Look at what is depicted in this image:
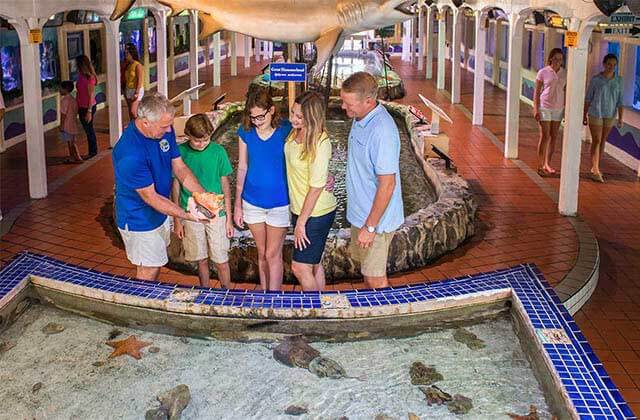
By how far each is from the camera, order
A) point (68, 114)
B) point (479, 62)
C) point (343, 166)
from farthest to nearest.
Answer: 1. point (479, 62)
2. point (68, 114)
3. point (343, 166)

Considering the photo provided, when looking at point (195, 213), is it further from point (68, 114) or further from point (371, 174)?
point (68, 114)

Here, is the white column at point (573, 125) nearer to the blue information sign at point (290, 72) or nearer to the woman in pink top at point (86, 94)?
the blue information sign at point (290, 72)

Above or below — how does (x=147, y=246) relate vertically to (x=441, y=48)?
below

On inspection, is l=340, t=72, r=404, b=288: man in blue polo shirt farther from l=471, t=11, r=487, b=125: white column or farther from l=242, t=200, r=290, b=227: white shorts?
l=471, t=11, r=487, b=125: white column

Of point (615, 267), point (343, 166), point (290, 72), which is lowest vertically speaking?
point (615, 267)

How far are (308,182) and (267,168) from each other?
1.17ft

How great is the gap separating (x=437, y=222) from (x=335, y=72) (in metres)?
14.2

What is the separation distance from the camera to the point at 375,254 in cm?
511

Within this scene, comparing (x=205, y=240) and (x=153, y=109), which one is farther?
(x=205, y=240)

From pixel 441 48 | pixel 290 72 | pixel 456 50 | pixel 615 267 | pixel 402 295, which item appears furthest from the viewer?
pixel 441 48

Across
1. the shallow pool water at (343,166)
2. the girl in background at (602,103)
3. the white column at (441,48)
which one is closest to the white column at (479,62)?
the shallow pool water at (343,166)

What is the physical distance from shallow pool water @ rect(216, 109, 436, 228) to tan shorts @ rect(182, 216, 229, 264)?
2676 millimetres

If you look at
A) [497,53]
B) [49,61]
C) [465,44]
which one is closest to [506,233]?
[49,61]

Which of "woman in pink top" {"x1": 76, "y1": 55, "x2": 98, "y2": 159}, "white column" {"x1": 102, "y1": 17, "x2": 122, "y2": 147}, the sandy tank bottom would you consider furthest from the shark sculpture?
"white column" {"x1": 102, "y1": 17, "x2": 122, "y2": 147}
